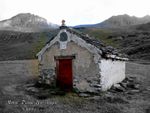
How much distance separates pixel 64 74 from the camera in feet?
66.0

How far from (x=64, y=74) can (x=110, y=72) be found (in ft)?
10.4

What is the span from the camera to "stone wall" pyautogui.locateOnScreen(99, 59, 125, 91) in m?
19.2

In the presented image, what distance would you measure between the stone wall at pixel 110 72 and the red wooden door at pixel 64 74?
2.13 meters

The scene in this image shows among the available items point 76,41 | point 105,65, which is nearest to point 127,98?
point 105,65

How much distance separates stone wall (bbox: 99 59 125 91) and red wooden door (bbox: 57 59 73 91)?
6.99 ft

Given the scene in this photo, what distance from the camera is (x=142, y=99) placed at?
59.8 feet

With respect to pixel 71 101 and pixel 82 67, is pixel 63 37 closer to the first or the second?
pixel 82 67

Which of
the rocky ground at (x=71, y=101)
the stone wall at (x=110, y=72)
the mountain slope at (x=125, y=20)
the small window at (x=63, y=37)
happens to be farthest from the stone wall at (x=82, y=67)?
the mountain slope at (x=125, y=20)

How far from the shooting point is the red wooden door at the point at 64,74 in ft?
65.3

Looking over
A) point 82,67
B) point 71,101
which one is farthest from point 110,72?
point 71,101

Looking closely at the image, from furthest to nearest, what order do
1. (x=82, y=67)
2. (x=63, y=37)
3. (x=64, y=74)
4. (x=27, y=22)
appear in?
(x=27, y=22) < (x=64, y=74) < (x=63, y=37) < (x=82, y=67)

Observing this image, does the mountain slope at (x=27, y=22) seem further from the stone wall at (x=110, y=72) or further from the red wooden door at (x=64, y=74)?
the red wooden door at (x=64, y=74)

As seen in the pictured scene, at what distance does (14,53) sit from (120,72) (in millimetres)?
42133

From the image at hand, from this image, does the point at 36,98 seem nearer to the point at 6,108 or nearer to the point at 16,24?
the point at 6,108
